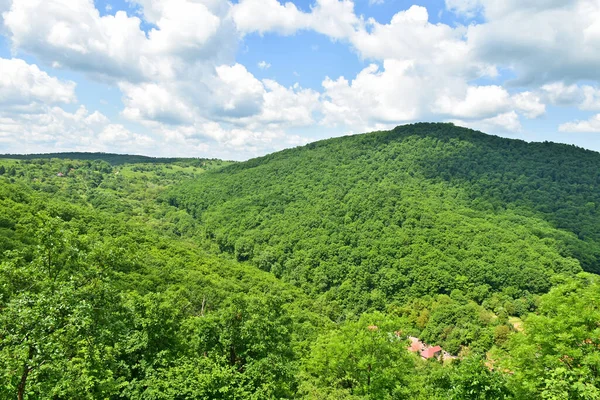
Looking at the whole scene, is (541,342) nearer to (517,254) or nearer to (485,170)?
(517,254)

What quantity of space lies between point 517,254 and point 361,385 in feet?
263

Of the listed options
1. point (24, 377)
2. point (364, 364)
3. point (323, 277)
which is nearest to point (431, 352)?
point (323, 277)

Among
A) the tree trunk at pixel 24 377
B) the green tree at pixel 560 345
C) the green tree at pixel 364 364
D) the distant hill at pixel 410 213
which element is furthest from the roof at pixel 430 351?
the tree trunk at pixel 24 377

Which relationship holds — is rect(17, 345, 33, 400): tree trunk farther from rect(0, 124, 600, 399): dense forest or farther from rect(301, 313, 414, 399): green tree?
rect(301, 313, 414, 399): green tree

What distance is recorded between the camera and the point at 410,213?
359ft

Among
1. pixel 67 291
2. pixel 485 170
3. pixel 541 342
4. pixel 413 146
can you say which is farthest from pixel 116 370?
pixel 413 146

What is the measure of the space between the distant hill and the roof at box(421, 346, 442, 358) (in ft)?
62.0

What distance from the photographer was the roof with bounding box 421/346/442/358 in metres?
63.5

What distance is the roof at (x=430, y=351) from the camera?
63.5 m

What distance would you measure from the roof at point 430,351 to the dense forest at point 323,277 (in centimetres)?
40

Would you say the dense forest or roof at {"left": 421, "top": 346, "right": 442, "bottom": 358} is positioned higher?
the dense forest

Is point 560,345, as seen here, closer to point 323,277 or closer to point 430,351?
point 430,351

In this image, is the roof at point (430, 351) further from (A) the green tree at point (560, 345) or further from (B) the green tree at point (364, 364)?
(A) the green tree at point (560, 345)

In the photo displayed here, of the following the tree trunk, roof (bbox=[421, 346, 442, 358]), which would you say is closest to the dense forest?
the tree trunk
